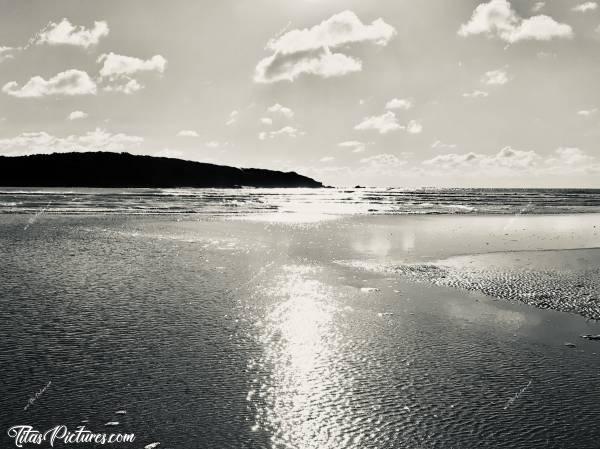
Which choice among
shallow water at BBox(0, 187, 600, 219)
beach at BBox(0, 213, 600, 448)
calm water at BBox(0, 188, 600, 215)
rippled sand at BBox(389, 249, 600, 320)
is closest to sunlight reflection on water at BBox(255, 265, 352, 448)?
beach at BBox(0, 213, 600, 448)

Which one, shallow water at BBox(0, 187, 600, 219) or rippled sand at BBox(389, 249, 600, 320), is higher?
shallow water at BBox(0, 187, 600, 219)

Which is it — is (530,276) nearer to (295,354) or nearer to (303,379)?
(295,354)

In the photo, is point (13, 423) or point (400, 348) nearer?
point (13, 423)

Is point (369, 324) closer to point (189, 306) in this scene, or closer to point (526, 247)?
point (189, 306)

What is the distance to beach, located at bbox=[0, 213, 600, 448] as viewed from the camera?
5477 mm

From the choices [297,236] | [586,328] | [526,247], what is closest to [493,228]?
[526,247]

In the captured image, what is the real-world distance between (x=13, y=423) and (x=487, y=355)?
6.73m

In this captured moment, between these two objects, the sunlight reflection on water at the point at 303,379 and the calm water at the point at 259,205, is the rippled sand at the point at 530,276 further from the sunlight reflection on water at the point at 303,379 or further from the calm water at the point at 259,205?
the calm water at the point at 259,205

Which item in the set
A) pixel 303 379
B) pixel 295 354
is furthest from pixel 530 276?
pixel 303 379

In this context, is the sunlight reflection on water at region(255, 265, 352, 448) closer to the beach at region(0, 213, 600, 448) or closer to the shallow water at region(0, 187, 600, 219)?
the beach at region(0, 213, 600, 448)

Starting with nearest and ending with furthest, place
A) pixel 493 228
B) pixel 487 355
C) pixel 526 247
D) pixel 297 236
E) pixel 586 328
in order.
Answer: pixel 487 355 < pixel 586 328 < pixel 526 247 < pixel 297 236 < pixel 493 228

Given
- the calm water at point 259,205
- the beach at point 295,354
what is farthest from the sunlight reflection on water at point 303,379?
the calm water at point 259,205

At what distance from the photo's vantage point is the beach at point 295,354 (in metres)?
5.48

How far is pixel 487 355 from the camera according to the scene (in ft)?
26.4
